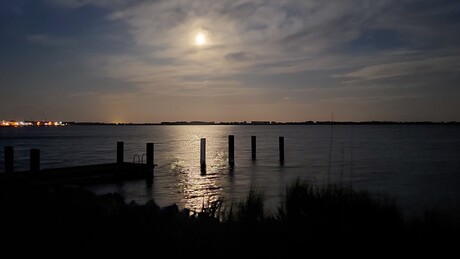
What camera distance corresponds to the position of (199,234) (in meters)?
7.18

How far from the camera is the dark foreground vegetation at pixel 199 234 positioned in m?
6.42

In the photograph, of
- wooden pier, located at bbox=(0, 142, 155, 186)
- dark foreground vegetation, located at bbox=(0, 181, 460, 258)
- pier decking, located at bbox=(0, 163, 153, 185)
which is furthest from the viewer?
wooden pier, located at bbox=(0, 142, 155, 186)

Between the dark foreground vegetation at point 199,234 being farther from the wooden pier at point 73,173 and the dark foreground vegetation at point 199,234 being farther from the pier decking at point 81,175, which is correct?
the pier decking at point 81,175

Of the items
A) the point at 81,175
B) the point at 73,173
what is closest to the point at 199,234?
the point at 73,173

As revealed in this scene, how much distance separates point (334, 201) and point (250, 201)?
7.54ft

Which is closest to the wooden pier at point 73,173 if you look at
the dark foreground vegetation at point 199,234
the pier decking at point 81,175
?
the pier decking at point 81,175

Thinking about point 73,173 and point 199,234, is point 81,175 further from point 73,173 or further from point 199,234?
point 199,234

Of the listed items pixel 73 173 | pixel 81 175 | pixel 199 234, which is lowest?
pixel 81 175

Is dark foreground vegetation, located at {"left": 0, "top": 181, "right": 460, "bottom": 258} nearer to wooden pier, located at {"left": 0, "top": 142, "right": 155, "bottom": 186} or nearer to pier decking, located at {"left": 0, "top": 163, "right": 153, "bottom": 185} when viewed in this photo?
wooden pier, located at {"left": 0, "top": 142, "right": 155, "bottom": 186}

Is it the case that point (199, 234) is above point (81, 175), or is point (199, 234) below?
above

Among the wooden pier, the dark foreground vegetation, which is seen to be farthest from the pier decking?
the dark foreground vegetation

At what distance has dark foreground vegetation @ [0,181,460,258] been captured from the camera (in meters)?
6.42

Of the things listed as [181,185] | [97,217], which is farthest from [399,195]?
[97,217]

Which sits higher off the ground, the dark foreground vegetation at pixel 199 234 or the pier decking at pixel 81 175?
the dark foreground vegetation at pixel 199 234
